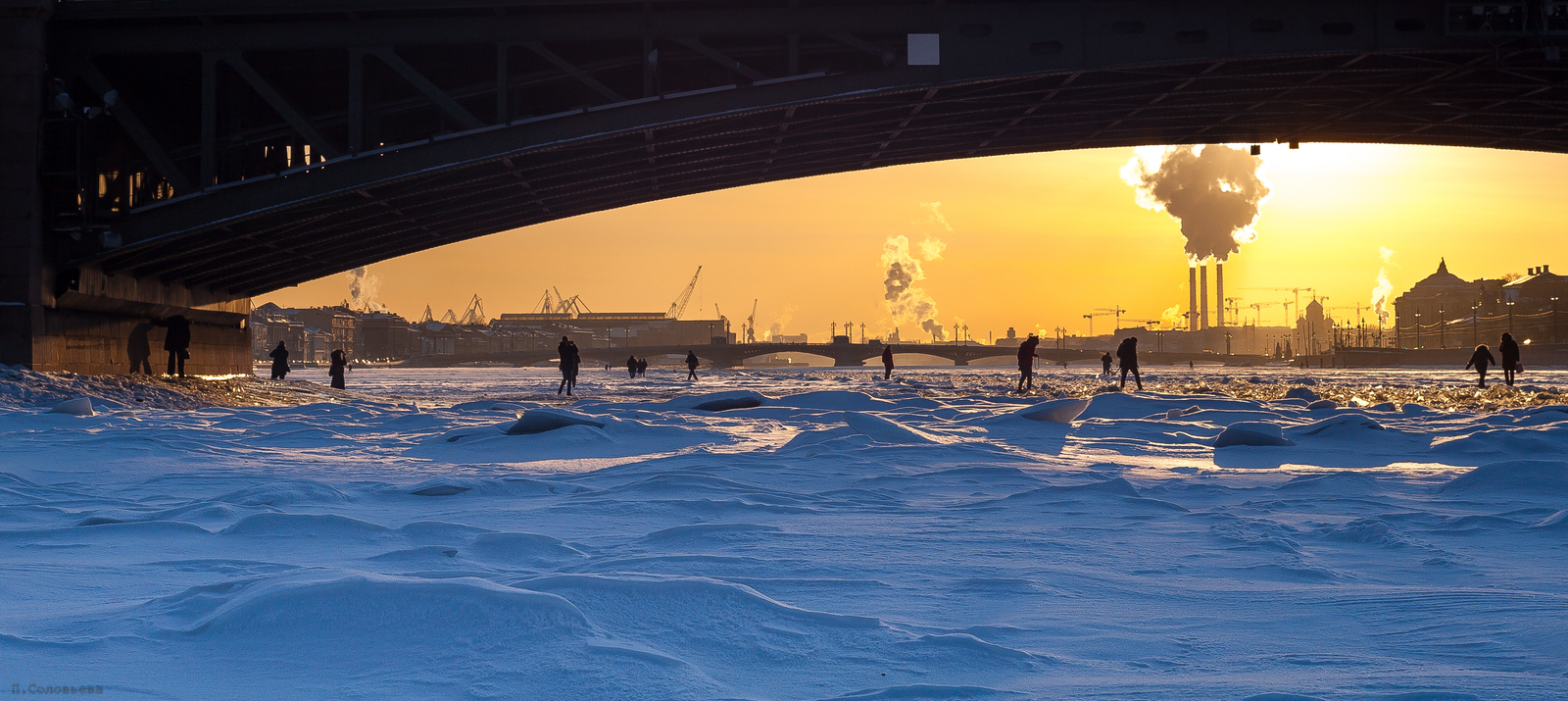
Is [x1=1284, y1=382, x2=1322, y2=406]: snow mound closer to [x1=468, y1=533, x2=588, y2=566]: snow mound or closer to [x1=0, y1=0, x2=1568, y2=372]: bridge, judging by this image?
[x1=0, y1=0, x2=1568, y2=372]: bridge

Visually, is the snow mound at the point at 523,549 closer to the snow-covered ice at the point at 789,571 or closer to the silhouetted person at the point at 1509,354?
the snow-covered ice at the point at 789,571

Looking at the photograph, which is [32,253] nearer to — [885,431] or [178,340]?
[178,340]

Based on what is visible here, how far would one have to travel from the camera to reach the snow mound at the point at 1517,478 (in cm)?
854

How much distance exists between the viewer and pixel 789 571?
18.0 ft

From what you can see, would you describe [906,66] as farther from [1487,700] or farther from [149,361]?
[1487,700]

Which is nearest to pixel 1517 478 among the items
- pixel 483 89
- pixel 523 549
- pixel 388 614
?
pixel 523 549

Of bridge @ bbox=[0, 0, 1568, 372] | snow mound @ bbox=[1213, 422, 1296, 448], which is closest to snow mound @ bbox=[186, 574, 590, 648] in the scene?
snow mound @ bbox=[1213, 422, 1296, 448]

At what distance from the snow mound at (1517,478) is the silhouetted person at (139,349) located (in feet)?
96.6

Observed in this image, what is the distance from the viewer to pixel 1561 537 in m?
6.44

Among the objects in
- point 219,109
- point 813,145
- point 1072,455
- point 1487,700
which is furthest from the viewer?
point 813,145

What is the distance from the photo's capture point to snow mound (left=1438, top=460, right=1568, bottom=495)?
854 cm

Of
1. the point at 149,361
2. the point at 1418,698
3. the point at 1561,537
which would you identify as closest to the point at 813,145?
the point at 149,361

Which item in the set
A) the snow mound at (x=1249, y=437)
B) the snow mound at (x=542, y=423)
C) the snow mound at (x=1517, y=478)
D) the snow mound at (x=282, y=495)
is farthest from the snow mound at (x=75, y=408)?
the snow mound at (x=1517, y=478)

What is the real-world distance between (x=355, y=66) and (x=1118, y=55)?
1887cm
